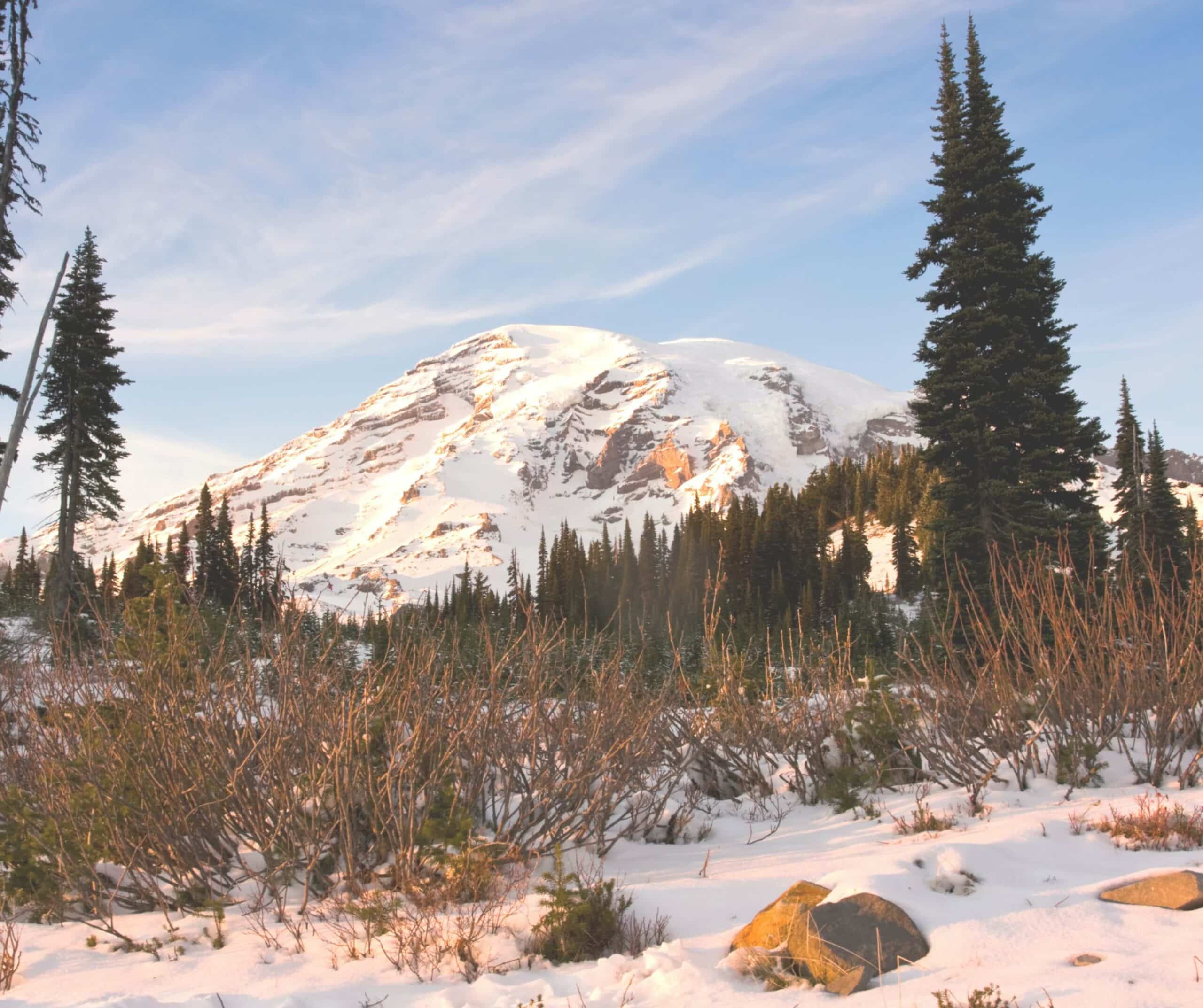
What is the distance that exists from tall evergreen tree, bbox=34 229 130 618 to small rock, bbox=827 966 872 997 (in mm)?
25720

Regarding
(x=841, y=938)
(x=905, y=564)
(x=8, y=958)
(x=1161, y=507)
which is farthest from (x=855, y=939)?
(x=905, y=564)

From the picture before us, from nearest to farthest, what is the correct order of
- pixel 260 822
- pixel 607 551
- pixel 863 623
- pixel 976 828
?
pixel 260 822 → pixel 976 828 → pixel 863 623 → pixel 607 551

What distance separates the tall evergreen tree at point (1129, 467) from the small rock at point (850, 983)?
33.2 meters

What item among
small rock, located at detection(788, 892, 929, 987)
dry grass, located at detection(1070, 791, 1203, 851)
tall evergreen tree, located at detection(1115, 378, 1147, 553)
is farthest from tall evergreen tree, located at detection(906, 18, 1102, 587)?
tall evergreen tree, located at detection(1115, 378, 1147, 553)

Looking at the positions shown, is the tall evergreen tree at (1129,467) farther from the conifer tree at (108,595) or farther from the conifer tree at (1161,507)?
the conifer tree at (108,595)

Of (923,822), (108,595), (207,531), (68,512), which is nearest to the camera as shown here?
(923,822)

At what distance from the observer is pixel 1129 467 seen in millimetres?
Result: 42938

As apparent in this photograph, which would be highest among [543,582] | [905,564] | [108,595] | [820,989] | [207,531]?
[207,531]

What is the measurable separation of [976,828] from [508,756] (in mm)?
3619

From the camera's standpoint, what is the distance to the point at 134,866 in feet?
19.3

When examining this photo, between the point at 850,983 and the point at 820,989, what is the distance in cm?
18

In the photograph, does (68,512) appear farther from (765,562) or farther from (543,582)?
(543,582)

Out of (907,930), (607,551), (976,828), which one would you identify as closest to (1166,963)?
(907,930)

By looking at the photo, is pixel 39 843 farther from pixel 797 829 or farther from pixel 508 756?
pixel 797 829
